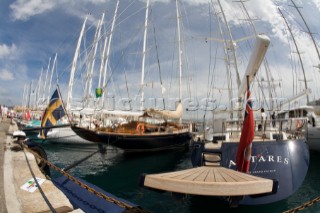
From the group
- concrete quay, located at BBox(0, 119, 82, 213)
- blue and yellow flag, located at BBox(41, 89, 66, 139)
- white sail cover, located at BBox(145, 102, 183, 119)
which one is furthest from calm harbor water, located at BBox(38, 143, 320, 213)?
white sail cover, located at BBox(145, 102, 183, 119)

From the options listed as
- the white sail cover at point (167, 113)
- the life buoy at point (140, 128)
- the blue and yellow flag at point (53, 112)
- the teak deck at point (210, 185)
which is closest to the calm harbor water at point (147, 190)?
the teak deck at point (210, 185)

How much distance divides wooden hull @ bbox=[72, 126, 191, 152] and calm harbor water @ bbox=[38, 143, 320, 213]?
0.83 metres

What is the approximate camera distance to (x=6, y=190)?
5.66 meters

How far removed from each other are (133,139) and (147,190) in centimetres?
860

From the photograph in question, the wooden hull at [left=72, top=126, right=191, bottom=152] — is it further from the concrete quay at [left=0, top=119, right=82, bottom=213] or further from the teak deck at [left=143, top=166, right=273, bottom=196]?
the teak deck at [left=143, top=166, right=273, bottom=196]

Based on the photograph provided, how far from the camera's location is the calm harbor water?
8992 millimetres

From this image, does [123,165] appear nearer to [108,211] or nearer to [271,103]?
[108,211]

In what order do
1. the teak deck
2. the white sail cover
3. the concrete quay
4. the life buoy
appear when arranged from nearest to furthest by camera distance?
the teak deck, the concrete quay, the life buoy, the white sail cover

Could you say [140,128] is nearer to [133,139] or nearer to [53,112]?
[133,139]

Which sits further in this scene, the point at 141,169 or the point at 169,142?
the point at 169,142

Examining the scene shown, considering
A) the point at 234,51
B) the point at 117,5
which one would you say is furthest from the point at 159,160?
the point at 117,5

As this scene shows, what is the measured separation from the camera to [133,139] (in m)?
19.7

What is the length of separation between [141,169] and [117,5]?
23.6m

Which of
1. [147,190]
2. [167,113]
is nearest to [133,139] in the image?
[167,113]
